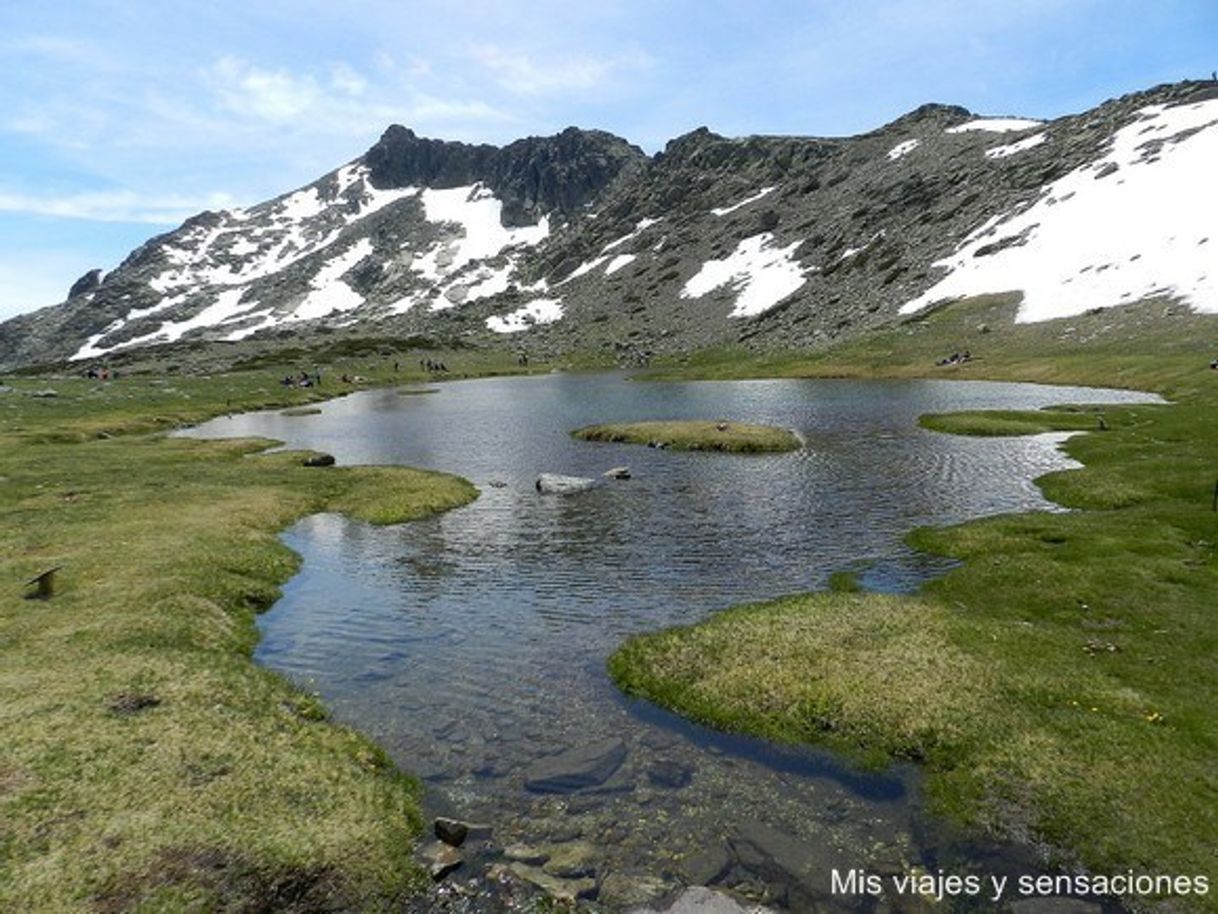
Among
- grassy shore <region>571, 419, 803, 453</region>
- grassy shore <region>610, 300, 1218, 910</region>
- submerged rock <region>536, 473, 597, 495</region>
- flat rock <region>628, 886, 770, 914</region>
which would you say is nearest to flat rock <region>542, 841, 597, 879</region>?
flat rock <region>628, 886, 770, 914</region>

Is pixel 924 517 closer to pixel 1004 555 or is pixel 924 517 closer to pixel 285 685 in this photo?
pixel 1004 555

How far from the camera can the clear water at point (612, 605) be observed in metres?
19.7

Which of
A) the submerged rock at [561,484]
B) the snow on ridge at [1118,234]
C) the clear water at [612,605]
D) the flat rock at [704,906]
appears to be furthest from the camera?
the snow on ridge at [1118,234]

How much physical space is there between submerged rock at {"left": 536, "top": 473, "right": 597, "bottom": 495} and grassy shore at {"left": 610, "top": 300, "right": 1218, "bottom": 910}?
26.4 metres

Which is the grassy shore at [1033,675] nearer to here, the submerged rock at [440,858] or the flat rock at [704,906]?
the flat rock at [704,906]

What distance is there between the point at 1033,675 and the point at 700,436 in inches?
2161

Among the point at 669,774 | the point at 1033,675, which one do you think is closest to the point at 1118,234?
the point at 1033,675

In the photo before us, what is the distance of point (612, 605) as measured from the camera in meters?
35.2

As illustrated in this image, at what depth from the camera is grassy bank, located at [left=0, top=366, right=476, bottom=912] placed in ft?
52.7

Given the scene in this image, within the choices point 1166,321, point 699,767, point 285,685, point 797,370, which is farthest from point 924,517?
point 797,370

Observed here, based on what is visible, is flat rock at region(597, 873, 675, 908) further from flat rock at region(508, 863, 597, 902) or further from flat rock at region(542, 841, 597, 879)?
flat rock at region(542, 841, 597, 879)

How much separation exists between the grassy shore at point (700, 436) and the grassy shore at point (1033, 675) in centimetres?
3032

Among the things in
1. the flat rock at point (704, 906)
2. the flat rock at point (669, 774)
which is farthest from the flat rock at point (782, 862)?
the flat rock at point (669, 774)

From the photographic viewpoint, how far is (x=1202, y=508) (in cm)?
4247
